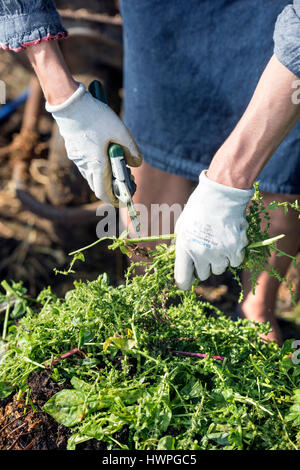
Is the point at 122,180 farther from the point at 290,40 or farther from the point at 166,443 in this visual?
the point at 166,443

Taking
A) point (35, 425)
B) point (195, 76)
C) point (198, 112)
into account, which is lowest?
point (35, 425)

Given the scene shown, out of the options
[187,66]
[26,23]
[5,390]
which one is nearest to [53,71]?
[26,23]

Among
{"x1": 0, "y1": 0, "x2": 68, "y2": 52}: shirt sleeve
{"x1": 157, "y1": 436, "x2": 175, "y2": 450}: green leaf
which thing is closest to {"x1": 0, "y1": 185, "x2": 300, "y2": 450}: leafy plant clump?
{"x1": 157, "y1": 436, "x2": 175, "y2": 450}: green leaf

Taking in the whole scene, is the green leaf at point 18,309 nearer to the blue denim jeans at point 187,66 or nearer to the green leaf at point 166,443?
the green leaf at point 166,443

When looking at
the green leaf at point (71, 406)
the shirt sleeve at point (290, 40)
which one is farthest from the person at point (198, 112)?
the green leaf at point (71, 406)

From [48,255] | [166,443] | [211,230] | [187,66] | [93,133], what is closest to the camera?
[166,443]

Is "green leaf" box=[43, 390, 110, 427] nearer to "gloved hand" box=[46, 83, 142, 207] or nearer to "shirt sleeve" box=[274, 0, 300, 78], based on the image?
"gloved hand" box=[46, 83, 142, 207]

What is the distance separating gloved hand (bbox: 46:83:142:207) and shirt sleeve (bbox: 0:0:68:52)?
16 centimetres

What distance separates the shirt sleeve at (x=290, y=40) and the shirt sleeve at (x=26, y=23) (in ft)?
1.83

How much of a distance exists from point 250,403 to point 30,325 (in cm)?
46

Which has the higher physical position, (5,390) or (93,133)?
(93,133)

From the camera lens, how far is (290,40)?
0.90m

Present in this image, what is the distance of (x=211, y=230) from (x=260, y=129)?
250 millimetres

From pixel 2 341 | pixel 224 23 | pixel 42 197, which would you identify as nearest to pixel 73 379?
pixel 2 341
